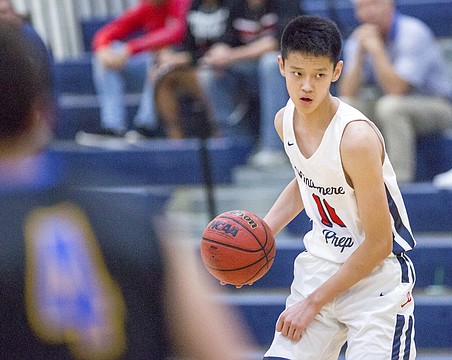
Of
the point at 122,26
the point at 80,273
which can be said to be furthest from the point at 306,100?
the point at 122,26

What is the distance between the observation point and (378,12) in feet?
18.4

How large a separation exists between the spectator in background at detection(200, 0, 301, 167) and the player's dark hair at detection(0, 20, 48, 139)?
4.46m

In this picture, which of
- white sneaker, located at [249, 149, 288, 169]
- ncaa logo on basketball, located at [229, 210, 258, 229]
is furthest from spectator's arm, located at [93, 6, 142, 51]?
ncaa logo on basketball, located at [229, 210, 258, 229]

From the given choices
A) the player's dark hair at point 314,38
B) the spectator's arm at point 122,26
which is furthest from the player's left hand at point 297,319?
the spectator's arm at point 122,26

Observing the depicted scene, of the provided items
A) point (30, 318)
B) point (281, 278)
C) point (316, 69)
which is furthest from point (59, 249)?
point (281, 278)

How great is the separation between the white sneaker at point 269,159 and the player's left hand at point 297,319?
275 cm

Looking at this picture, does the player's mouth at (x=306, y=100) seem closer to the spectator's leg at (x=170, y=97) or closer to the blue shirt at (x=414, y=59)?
the blue shirt at (x=414, y=59)

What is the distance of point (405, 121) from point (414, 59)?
0.40 m

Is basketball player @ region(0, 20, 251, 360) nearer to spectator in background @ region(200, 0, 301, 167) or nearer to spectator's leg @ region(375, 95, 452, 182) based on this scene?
spectator's leg @ region(375, 95, 452, 182)

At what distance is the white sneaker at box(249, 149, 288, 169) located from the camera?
6086 mm

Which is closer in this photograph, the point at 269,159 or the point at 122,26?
the point at 269,159

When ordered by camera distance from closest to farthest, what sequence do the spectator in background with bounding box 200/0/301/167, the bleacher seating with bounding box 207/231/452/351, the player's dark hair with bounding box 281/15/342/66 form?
the player's dark hair with bounding box 281/15/342/66, the bleacher seating with bounding box 207/231/452/351, the spectator in background with bounding box 200/0/301/167

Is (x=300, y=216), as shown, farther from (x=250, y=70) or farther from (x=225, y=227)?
(x=225, y=227)

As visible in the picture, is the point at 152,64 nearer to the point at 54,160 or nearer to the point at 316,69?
the point at 316,69
